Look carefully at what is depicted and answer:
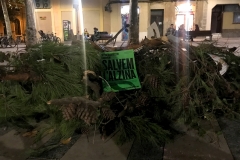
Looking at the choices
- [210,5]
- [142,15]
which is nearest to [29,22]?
[142,15]

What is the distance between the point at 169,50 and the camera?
3.08 meters

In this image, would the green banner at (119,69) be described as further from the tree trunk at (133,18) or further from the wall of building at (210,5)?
the wall of building at (210,5)

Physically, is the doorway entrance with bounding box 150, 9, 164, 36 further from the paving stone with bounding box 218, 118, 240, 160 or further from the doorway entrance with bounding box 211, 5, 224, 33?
the paving stone with bounding box 218, 118, 240, 160

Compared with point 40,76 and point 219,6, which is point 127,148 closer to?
point 40,76

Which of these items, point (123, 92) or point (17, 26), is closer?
point (123, 92)

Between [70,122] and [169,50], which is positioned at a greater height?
[169,50]

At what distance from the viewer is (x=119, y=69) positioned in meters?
2.95

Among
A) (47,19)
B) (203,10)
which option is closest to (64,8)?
(47,19)

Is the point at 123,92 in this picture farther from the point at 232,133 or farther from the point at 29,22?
the point at 29,22

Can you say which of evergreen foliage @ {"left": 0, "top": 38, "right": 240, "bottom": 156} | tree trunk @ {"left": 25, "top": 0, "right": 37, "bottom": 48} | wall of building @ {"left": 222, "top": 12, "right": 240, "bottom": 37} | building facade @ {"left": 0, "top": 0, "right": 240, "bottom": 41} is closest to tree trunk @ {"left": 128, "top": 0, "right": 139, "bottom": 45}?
tree trunk @ {"left": 25, "top": 0, "right": 37, "bottom": 48}

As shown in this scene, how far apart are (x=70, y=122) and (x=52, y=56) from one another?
2.96 ft

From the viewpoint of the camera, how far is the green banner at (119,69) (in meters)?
2.92

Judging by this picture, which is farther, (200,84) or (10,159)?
(200,84)

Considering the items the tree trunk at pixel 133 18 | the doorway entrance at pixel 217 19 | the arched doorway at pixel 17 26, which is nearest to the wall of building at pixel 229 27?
the doorway entrance at pixel 217 19
